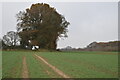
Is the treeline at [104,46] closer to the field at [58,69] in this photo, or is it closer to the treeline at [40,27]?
the treeline at [40,27]

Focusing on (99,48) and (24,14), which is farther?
(99,48)

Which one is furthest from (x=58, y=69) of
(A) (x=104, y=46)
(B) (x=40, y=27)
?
(A) (x=104, y=46)

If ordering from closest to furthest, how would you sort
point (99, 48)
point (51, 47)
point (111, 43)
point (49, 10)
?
point (51, 47) < point (49, 10) < point (111, 43) < point (99, 48)

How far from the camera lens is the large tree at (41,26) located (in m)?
68.4

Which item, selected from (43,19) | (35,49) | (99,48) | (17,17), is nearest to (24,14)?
(17,17)

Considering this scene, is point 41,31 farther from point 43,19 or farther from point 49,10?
point 49,10

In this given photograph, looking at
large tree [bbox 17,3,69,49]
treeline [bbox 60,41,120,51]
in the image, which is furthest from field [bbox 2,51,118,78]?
treeline [bbox 60,41,120,51]

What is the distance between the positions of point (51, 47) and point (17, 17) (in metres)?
15.4

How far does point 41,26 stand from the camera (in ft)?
230

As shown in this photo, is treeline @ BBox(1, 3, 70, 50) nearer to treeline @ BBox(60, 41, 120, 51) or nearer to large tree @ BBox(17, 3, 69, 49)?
large tree @ BBox(17, 3, 69, 49)

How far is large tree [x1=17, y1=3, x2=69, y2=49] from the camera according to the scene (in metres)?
68.4

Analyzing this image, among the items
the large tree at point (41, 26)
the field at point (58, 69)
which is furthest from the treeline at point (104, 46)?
the field at point (58, 69)

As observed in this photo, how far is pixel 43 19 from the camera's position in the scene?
230 ft

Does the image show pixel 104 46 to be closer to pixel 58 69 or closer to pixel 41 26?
pixel 41 26
